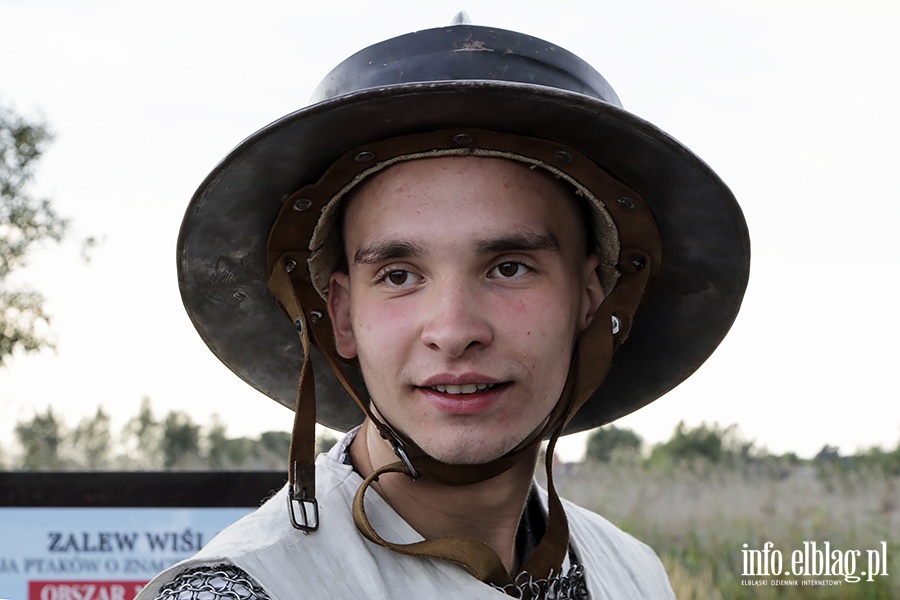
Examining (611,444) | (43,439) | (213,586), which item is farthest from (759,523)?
(43,439)

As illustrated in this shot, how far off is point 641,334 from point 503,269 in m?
0.74

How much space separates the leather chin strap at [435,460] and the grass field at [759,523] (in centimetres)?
328

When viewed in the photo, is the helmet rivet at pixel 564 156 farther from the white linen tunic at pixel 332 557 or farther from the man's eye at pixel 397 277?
the white linen tunic at pixel 332 557

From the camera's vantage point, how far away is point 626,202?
2.66m

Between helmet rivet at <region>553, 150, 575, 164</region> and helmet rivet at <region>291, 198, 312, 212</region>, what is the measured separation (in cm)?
58

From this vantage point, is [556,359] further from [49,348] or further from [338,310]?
[49,348]

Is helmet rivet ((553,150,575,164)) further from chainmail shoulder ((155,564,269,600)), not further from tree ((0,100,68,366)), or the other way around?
tree ((0,100,68,366))

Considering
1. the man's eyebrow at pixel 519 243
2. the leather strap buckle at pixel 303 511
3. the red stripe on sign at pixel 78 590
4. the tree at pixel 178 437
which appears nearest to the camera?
the leather strap buckle at pixel 303 511

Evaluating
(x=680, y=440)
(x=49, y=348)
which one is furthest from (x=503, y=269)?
(x=49, y=348)

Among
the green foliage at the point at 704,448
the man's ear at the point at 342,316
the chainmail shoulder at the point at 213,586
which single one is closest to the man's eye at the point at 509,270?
the man's ear at the point at 342,316

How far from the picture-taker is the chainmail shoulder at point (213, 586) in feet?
6.82

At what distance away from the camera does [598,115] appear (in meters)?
2.39

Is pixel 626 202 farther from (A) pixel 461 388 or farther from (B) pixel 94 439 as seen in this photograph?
(B) pixel 94 439

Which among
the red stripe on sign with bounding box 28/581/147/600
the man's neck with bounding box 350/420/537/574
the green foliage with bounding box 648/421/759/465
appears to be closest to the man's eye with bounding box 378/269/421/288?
the man's neck with bounding box 350/420/537/574
